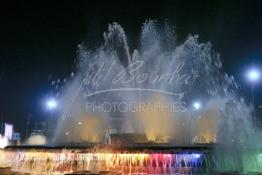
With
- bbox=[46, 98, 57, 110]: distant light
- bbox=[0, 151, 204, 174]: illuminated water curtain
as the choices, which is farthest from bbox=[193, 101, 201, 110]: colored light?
bbox=[0, 151, 204, 174]: illuminated water curtain

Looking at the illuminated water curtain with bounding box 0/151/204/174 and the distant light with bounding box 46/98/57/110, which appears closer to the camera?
the illuminated water curtain with bounding box 0/151/204/174

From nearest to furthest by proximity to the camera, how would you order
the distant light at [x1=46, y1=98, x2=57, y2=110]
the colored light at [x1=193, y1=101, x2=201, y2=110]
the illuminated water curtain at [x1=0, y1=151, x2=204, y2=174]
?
1. the illuminated water curtain at [x1=0, y1=151, x2=204, y2=174]
2. the distant light at [x1=46, y1=98, x2=57, y2=110]
3. the colored light at [x1=193, y1=101, x2=201, y2=110]

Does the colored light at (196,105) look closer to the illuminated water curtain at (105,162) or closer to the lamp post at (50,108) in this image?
the lamp post at (50,108)

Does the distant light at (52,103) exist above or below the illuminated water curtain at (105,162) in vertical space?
above

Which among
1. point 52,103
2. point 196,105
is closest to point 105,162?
point 52,103

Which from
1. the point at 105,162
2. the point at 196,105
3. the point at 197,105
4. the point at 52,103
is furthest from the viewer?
the point at 197,105

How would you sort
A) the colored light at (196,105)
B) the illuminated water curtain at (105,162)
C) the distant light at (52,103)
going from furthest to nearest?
the colored light at (196,105), the distant light at (52,103), the illuminated water curtain at (105,162)

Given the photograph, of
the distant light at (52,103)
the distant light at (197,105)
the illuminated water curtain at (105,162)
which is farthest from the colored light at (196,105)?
the illuminated water curtain at (105,162)

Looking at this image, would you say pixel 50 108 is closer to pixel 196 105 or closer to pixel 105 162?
pixel 196 105

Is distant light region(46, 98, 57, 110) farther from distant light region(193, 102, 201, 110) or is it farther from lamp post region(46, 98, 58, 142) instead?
distant light region(193, 102, 201, 110)

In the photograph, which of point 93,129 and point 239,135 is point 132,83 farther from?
point 239,135

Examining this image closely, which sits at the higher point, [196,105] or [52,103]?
[196,105]

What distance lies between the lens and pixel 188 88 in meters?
37.1

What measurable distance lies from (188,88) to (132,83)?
6.62 metres
